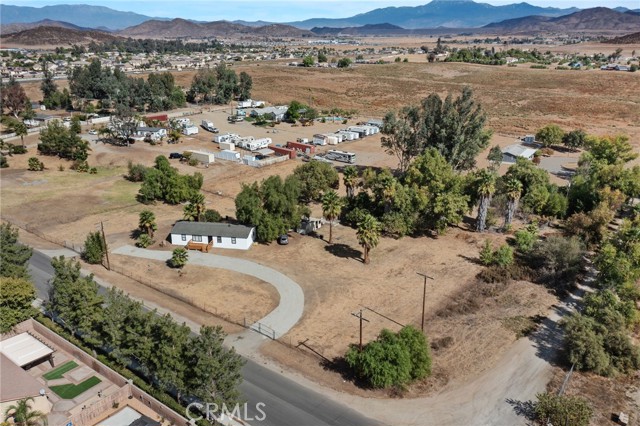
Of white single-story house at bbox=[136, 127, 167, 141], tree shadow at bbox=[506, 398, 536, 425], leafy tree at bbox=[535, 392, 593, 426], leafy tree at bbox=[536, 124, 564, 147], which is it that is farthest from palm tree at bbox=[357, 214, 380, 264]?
white single-story house at bbox=[136, 127, 167, 141]

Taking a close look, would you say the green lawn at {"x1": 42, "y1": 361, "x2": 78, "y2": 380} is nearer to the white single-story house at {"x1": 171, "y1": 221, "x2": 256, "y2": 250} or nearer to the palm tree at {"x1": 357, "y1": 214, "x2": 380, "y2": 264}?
the white single-story house at {"x1": 171, "y1": 221, "x2": 256, "y2": 250}

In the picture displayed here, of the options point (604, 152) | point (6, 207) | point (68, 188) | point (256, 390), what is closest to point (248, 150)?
point (68, 188)

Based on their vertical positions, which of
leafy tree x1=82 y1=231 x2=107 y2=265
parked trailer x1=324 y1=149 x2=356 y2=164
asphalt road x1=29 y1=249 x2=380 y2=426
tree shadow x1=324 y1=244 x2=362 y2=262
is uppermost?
parked trailer x1=324 y1=149 x2=356 y2=164

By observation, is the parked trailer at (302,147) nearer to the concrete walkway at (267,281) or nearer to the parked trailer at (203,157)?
the parked trailer at (203,157)

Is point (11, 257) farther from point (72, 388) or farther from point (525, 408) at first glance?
point (525, 408)

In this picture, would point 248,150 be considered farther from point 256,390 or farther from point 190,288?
point 256,390

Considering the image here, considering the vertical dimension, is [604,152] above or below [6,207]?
above

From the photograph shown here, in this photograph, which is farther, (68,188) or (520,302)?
(68,188)
